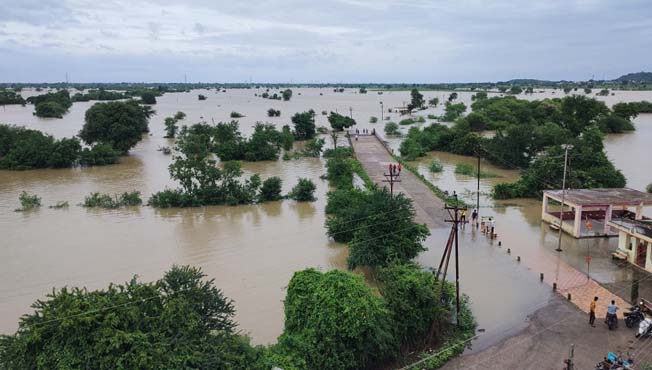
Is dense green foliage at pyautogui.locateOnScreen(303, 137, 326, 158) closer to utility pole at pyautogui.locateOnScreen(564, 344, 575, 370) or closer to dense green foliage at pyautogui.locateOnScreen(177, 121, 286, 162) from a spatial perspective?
dense green foliage at pyautogui.locateOnScreen(177, 121, 286, 162)

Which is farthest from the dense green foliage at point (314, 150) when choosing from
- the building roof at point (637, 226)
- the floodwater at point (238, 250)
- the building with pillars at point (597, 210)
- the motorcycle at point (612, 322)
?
the motorcycle at point (612, 322)

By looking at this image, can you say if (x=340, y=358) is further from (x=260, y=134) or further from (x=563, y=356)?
(x=260, y=134)

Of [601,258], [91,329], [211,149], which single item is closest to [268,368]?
[91,329]

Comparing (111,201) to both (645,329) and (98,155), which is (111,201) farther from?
(645,329)

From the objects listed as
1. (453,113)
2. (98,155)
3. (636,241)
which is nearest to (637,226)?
(636,241)

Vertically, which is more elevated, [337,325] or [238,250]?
[337,325]

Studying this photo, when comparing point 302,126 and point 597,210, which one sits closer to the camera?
point 597,210
